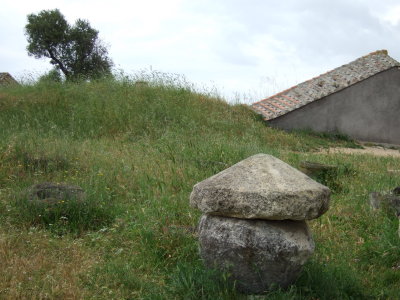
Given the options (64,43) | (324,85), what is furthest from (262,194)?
(64,43)

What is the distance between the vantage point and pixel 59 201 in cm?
645

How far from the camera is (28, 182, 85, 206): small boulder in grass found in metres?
6.45

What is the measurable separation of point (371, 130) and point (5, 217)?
17061 millimetres

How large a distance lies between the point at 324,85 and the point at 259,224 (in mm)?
16715

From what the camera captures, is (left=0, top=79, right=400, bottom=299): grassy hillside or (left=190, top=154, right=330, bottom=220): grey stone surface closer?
(left=190, top=154, right=330, bottom=220): grey stone surface

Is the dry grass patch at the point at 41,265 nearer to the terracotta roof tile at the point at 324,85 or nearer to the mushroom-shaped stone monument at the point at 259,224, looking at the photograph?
the mushroom-shaped stone monument at the point at 259,224

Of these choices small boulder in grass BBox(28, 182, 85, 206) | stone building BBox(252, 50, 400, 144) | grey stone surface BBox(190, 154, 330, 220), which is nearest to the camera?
grey stone surface BBox(190, 154, 330, 220)

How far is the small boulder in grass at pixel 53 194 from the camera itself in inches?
254

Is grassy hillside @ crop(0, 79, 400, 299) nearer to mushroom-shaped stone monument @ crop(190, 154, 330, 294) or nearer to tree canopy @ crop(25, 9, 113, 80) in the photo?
mushroom-shaped stone monument @ crop(190, 154, 330, 294)

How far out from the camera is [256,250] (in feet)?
13.8

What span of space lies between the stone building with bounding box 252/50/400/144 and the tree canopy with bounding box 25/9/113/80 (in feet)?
41.2

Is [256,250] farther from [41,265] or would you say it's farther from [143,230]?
[41,265]

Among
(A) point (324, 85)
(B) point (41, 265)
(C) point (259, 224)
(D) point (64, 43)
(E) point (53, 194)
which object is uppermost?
(D) point (64, 43)

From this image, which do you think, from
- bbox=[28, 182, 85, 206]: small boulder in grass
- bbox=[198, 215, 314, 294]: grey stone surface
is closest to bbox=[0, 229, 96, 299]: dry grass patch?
bbox=[28, 182, 85, 206]: small boulder in grass
